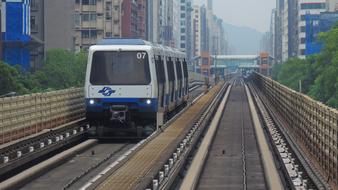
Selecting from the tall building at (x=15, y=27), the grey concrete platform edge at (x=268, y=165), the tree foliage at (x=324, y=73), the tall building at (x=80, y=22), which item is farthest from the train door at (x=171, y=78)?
the tall building at (x=80, y=22)

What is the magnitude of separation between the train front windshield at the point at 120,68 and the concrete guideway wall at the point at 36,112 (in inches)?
66.6

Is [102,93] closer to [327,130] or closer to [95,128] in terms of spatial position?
[95,128]

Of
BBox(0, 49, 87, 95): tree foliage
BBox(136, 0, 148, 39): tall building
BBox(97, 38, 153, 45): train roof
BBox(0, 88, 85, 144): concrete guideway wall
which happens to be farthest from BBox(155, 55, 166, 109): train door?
BBox(136, 0, 148, 39): tall building

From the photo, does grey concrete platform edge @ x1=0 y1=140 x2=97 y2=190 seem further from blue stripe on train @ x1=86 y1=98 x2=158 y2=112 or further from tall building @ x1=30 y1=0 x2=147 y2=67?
tall building @ x1=30 y1=0 x2=147 y2=67

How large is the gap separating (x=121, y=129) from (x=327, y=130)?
11.9m

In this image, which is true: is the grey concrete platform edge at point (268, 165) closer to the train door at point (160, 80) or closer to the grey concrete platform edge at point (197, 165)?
the grey concrete platform edge at point (197, 165)

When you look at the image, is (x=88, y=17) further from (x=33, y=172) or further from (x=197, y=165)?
(x=33, y=172)

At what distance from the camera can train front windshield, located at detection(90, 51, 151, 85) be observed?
24.7 metres

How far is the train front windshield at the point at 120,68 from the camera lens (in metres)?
24.7

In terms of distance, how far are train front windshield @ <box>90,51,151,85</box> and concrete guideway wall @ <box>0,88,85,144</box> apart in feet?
5.55

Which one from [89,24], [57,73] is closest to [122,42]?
[57,73]

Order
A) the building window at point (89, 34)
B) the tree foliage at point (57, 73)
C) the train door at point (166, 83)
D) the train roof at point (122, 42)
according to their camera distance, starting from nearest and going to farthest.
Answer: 1. the train roof at point (122, 42)
2. the train door at point (166, 83)
3. the tree foliage at point (57, 73)
4. the building window at point (89, 34)

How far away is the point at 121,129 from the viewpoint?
2512cm

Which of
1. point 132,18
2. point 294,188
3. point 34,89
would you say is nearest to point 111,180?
point 294,188
